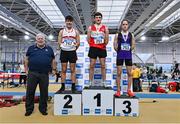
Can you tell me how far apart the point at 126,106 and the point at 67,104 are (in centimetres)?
110

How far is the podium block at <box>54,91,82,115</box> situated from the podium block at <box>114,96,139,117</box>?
0.71 meters

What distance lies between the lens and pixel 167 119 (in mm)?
4977

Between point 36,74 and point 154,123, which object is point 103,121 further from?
point 36,74

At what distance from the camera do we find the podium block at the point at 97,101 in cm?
528

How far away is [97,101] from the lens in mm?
5285

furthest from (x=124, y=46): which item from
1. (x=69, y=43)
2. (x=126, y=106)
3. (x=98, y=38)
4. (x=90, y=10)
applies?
(x=90, y=10)

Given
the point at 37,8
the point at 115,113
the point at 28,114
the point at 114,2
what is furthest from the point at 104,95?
the point at 37,8

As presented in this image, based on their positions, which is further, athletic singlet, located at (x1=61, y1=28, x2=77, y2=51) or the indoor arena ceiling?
the indoor arena ceiling

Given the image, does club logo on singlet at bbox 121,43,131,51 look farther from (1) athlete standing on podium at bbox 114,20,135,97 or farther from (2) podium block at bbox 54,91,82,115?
(2) podium block at bbox 54,91,82,115

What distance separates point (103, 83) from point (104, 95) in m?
0.61

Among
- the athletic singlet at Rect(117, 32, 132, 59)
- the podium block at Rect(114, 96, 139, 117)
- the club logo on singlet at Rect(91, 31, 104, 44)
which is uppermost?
the club logo on singlet at Rect(91, 31, 104, 44)

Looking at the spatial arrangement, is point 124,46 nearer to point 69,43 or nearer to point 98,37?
point 98,37

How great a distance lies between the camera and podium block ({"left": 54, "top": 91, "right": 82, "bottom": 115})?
208 inches

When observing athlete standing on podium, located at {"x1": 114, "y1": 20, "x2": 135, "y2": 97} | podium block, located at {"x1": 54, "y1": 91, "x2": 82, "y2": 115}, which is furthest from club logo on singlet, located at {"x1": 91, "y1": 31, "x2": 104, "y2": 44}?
podium block, located at {"x1": 54, "y1": 91, "x2": 82, "y2": 115}
